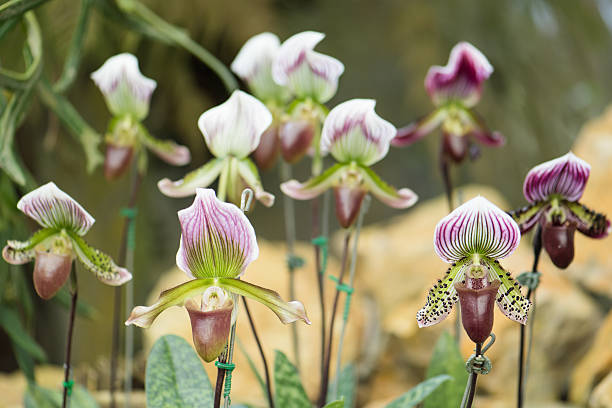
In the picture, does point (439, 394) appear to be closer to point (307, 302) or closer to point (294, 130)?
point (294, 130)

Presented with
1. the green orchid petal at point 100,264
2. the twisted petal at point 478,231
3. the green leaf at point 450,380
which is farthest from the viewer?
the green leaf at point 450,380

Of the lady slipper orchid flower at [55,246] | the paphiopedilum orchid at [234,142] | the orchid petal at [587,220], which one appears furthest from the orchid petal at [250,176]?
the orchid petal at [587,220]

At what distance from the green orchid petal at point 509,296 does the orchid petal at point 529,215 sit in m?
0.08

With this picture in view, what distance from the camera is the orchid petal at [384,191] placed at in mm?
441

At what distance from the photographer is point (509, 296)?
0.33 metres

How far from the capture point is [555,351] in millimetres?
766

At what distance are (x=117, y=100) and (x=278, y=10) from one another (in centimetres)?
87

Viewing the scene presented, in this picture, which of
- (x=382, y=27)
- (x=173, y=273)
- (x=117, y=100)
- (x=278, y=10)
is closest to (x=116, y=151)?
(x=117, y=100)

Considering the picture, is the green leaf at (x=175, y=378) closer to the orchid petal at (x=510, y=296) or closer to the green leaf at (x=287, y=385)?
the green leaf at (x=287, y=385)

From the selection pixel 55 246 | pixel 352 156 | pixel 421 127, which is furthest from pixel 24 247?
pixel 421 127

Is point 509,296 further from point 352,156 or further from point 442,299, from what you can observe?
point 352,156

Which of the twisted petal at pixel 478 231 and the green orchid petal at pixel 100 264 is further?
the green orchid petal at pixel 100 264

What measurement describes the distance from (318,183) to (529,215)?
15 centimetres

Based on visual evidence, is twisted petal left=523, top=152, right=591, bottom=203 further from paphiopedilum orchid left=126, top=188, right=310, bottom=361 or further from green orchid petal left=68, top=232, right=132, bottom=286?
green orchid petal left=68, top=232, right=132, bottom=286
